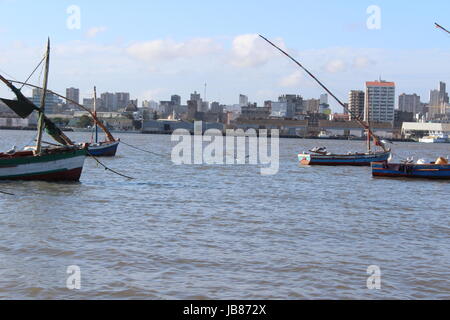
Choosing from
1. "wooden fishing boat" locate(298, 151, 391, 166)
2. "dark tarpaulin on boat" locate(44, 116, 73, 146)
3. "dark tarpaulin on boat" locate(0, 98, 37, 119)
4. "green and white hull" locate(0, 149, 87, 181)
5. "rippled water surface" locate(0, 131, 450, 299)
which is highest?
"dark tarpaulin on boat" locate(0, 98, 37, 119)

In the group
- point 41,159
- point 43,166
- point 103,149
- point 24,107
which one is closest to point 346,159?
point 103,149

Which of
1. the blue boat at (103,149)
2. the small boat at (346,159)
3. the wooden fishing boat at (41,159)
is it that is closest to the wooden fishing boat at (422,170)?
the small boat at (346,159)

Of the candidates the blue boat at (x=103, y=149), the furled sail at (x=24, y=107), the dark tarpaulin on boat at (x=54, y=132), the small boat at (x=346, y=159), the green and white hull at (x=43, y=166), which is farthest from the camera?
the blue boat at (x=103, y=149)

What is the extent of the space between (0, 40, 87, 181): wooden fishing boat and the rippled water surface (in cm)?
103

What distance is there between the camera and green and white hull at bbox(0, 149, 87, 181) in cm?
3319

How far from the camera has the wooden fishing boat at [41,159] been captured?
33219mm

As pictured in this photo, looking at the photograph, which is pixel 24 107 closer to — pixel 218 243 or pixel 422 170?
pixel 218 243

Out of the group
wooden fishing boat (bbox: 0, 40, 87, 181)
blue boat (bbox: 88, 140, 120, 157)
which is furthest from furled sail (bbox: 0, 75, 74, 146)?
blue boat (bbox: 88, 140, 120, 157)

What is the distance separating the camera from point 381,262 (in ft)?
53.2

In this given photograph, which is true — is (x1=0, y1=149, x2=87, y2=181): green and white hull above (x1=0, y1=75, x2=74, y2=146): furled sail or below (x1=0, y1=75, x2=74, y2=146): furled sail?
below

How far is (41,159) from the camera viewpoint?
1321 inches

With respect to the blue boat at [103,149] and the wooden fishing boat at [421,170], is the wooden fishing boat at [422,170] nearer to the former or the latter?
the wooden fishing boat at [421,170]

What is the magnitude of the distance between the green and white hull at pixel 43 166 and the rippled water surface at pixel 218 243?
3.00ft

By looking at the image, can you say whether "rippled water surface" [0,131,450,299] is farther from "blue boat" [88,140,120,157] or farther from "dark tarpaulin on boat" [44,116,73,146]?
"blue boat" [88,140,120,157]
